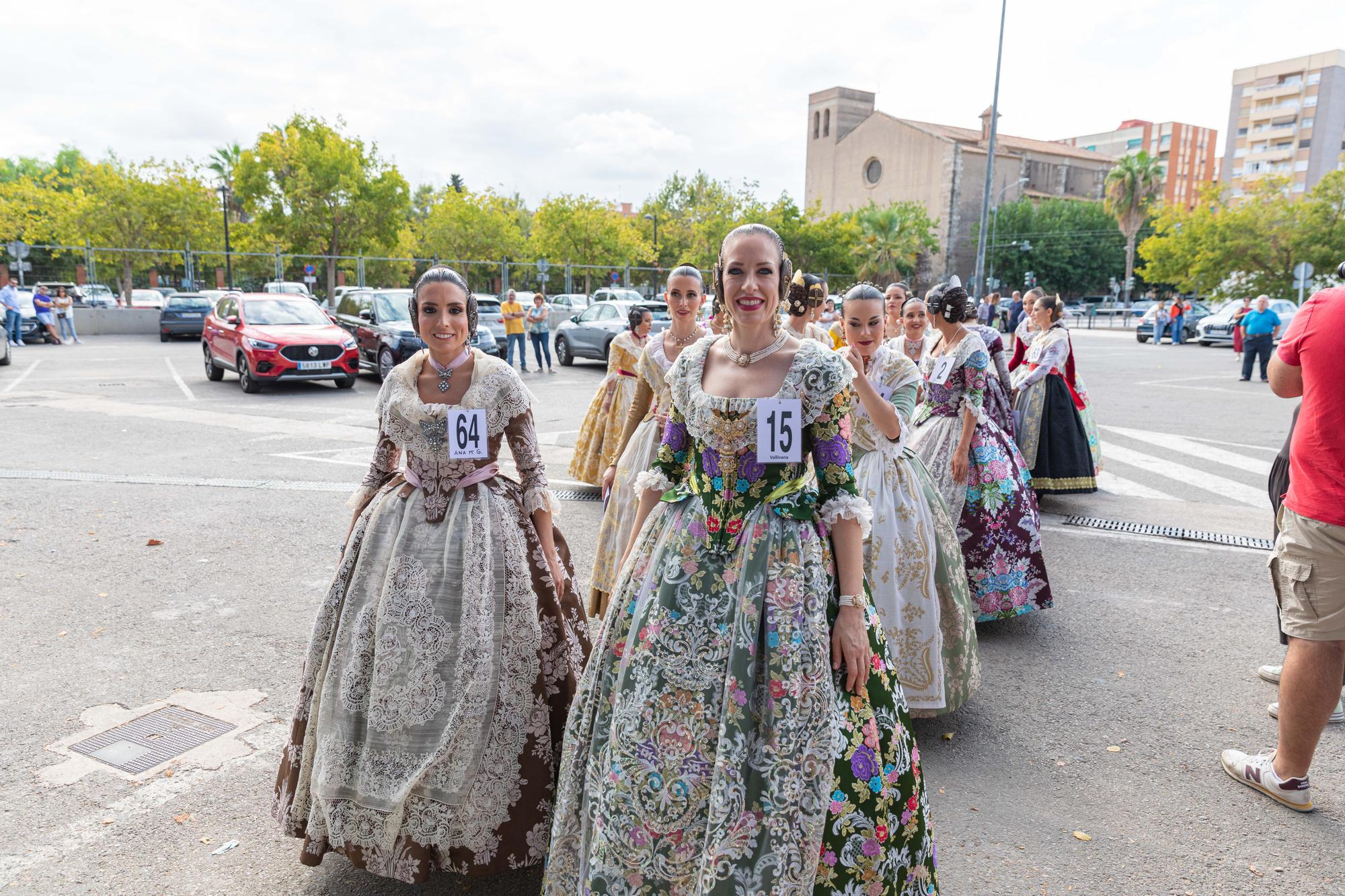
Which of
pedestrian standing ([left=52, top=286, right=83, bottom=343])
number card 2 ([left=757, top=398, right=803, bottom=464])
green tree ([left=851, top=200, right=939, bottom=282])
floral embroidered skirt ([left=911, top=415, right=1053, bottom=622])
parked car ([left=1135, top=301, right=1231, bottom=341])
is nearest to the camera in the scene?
number card 2 ([left=757, top=398, right=803, bottom=464])

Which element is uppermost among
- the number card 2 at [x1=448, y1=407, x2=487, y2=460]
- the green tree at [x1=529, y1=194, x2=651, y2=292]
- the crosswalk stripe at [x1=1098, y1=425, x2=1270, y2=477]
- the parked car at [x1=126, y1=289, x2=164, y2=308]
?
the green tree at [x1=529, y1=194, x2=651, y2=292]

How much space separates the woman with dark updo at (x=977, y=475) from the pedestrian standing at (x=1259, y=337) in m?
16.4

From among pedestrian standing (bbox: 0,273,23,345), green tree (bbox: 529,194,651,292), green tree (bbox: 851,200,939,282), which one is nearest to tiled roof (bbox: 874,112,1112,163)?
green tree (bbox: 851,200,939,282)

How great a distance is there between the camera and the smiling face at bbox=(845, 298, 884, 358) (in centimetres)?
407

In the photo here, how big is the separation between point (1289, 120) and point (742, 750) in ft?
365

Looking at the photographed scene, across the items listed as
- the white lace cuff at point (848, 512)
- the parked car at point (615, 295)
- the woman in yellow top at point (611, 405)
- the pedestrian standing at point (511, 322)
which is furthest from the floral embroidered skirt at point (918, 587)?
the parked car at point (615, 295)

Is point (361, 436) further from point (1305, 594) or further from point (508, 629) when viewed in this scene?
point (1305, 594)

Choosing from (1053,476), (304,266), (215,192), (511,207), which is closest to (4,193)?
(215,192)

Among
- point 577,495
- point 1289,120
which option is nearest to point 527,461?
point 577,495

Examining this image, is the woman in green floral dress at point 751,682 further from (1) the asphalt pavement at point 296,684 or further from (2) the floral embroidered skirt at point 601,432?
(2) the floral embroidered skirt at point 601,432

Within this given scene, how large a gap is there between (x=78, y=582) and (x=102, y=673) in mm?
1570

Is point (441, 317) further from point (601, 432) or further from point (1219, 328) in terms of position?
point (1219, 328)

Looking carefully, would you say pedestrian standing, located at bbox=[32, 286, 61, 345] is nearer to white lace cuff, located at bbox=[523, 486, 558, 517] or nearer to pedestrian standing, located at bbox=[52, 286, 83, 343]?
pedestrian standing, located at bbox=[52, 286, 83, 343]

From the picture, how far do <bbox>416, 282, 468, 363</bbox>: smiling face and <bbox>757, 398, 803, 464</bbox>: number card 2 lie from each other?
125 centimetres
